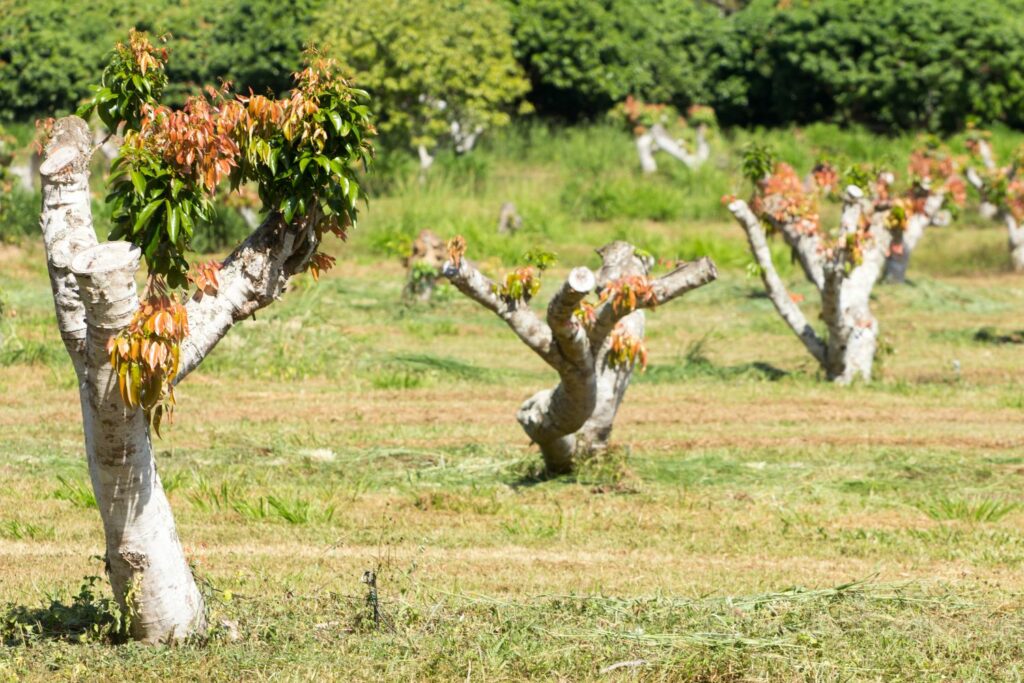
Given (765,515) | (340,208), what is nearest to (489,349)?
(765,515)

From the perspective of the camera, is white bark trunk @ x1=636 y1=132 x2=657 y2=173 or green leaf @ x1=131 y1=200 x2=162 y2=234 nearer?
green leaf @ x1=131 y1=200 x2=162 y2=234

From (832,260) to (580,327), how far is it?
7446mm

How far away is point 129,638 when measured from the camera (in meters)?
7.61

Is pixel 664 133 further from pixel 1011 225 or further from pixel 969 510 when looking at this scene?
pixel 969 510

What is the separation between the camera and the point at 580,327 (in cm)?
1098

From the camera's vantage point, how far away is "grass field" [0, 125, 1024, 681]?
25.4 feet

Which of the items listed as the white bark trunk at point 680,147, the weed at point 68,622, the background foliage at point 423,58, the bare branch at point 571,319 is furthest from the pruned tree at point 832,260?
the white bark trunk at point 680,147

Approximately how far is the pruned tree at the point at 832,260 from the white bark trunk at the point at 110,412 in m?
11.2

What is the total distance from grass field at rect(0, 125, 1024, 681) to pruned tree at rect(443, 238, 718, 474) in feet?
1.49

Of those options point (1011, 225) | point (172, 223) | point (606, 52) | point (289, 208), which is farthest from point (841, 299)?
point (606, 52)

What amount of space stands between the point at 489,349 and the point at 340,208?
12803mm

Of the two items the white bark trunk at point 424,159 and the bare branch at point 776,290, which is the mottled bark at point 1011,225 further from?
the white bark trunk at point 424,159

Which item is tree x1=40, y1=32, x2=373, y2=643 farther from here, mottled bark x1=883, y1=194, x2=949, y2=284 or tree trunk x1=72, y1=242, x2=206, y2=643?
mottled bark x1=883, y1=194, x2=949, y2=284

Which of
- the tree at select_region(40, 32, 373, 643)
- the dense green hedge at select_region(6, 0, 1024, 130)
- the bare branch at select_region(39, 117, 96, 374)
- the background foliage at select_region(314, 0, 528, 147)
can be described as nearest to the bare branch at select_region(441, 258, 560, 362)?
the tree at select_region(40, 32, 373, 643)
